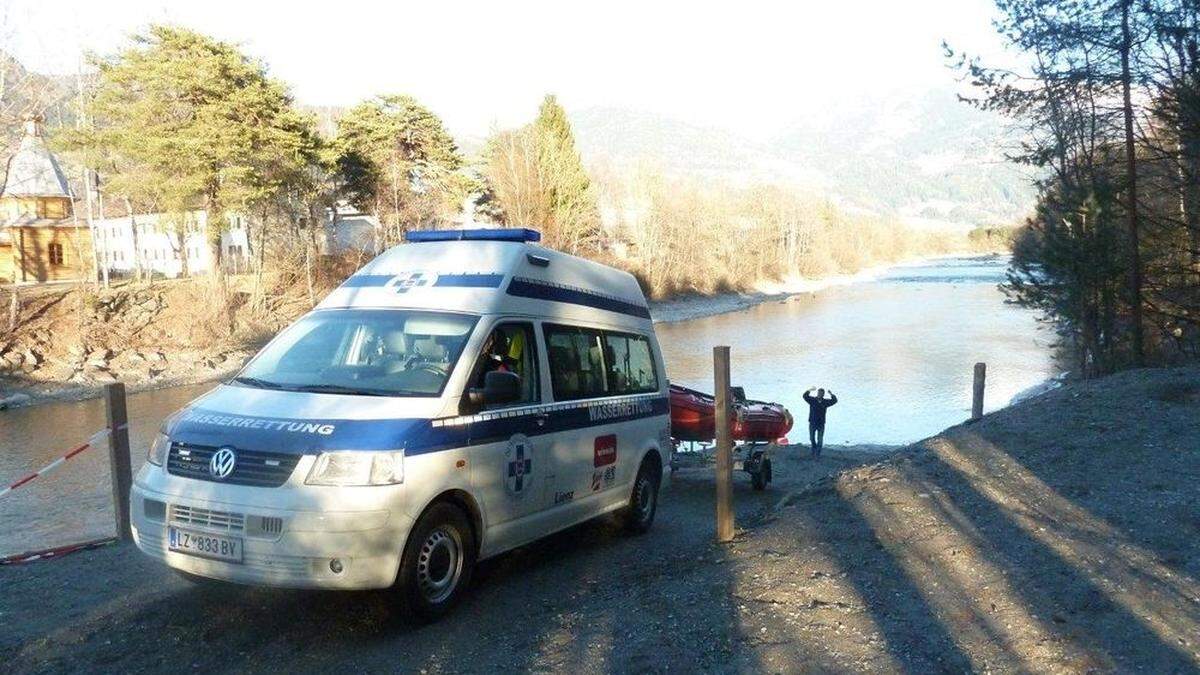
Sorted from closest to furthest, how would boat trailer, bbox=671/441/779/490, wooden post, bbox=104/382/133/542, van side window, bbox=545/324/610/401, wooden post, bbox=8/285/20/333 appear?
van side window, bbox=545/324/610/401 → wooden post, bbox=104/382/133/542 → boat trailer, bbox=671/441/779/490 → wooden post, bbox=8/285/20/333

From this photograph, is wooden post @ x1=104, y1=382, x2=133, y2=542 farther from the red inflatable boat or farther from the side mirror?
the red inflatable boat

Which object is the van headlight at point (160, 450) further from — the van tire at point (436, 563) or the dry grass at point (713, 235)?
the dry grass at point (713, 235)

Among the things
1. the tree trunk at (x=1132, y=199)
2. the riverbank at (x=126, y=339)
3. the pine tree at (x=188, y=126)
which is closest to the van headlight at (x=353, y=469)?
the tree trunk at (x=1132, y=199)

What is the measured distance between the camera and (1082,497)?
7.69m

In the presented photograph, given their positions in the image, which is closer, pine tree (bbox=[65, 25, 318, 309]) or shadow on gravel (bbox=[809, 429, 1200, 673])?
shadow on gravel (bbox=[809, 429, 1200, 673])

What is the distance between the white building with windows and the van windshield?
41.3 metres

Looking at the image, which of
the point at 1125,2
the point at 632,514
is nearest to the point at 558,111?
the point at 1125,2

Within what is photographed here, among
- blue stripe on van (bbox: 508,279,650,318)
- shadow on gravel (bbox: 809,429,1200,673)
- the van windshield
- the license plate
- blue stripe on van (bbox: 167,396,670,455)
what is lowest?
shadow on gravel (bbox: 809,429,1200,673)

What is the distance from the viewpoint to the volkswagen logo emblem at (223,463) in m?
5.82

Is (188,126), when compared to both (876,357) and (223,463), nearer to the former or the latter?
(876,357)

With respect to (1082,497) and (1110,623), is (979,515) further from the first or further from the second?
(1110,623)

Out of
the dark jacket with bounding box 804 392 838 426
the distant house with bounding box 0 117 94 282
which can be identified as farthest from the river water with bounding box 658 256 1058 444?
the distant house with bounding box 0 117 94 282

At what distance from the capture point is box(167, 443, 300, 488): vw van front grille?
5.71 m

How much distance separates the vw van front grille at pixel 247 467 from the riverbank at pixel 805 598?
39.3 inches
